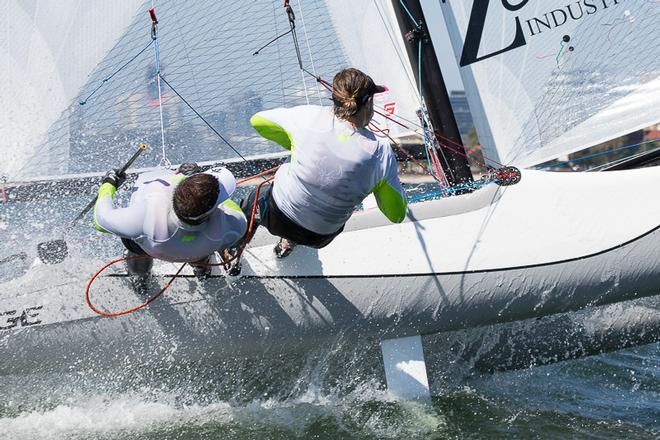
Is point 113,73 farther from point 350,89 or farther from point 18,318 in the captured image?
point 350,89

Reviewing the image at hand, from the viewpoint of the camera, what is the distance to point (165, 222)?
2965mm

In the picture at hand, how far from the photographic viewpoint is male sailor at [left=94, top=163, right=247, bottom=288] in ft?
9.22

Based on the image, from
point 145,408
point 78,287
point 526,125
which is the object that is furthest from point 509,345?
point 78,287

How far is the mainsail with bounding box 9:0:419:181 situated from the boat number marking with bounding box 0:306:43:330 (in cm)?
122

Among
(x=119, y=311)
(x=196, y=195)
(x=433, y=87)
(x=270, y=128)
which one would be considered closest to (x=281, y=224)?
(x=270, y=128)

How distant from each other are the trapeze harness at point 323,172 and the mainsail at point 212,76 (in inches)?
73.3

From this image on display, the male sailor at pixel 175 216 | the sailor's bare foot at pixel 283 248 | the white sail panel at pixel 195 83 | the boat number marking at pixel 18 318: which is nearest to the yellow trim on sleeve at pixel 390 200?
the male sailor at pixel 175 216

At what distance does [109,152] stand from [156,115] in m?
0.36

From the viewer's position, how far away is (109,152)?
15.8 ft

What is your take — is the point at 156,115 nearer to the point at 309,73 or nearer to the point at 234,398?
Answer: the point at 309,73

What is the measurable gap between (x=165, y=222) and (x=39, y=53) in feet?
7.60

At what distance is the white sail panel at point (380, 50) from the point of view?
4.95 m

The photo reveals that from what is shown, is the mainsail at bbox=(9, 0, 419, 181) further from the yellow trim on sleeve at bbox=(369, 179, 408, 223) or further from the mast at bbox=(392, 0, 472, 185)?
the yellow trim on sleeve at bbox=(369, 179, 408, 223)

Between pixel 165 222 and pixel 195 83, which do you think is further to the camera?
pixel 195 83
